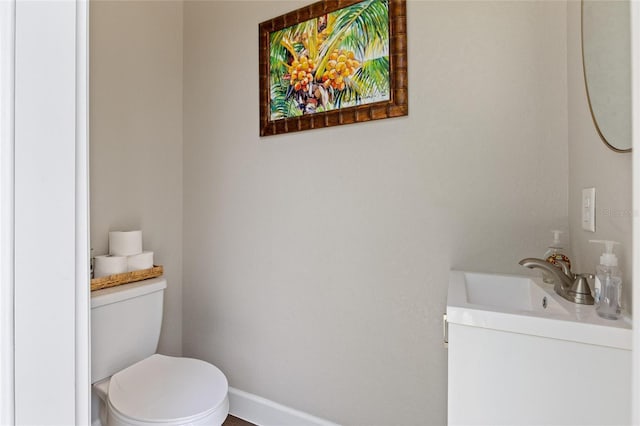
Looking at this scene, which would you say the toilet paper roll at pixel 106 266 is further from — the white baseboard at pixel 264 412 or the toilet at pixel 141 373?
the white baseboard at pixel 264 412

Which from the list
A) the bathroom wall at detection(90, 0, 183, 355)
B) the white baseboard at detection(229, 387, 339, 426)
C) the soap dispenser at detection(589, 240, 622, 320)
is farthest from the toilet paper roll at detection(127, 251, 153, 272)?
the soap dispenser at detection(589, 240, 622, 320)

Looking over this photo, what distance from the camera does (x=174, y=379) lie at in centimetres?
135

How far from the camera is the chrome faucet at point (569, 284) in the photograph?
2.67 feet

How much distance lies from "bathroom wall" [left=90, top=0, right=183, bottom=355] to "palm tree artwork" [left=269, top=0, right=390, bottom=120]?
694mm

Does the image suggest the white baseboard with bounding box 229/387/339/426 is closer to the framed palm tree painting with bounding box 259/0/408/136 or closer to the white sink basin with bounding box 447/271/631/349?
the white sink basin with bounding box 447/271/631/349

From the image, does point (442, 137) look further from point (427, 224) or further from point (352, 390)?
point (352, 390)

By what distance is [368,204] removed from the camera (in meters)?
1.45

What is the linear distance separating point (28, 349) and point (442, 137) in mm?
1308

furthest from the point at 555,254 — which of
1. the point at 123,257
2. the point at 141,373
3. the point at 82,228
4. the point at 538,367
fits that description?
the point at 123,257

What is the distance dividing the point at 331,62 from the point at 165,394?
1.53 metres

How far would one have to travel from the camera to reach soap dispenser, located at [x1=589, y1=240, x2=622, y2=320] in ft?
2.29

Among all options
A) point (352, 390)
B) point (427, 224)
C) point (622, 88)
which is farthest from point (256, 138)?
point (622, 88)
